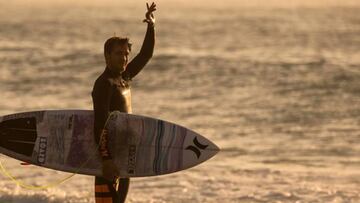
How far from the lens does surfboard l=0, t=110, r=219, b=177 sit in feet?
23.9

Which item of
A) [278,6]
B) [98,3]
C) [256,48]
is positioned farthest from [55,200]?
[98,3]

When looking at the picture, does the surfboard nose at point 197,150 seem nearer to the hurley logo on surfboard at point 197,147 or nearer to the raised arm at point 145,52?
the hurley logo on surfboard at point 197,147

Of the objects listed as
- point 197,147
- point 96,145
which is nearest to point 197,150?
point 197,147

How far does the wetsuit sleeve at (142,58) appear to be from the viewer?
7.20 meters

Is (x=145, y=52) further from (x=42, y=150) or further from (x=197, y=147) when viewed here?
(x=42, y=150)

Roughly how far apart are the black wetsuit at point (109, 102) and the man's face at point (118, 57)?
4cm

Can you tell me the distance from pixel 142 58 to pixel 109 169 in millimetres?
990

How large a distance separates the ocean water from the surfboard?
1.97 m

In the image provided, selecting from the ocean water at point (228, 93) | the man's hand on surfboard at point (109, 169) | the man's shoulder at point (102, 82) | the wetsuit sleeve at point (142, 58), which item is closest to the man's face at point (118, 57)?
the man's shoulder at point (102, 82)

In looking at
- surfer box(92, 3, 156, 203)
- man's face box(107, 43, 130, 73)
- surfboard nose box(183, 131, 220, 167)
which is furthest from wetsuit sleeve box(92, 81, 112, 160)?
surfboard nose box(183, 131, 220, 167)

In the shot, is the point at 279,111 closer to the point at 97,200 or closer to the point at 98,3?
the point at 97,200

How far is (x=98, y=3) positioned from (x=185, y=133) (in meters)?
62.4

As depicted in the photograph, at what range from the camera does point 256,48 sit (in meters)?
32.8

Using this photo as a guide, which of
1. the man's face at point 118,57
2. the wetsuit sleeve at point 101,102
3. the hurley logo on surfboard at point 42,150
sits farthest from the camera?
the hurley logo on surfboard at point 42,150
